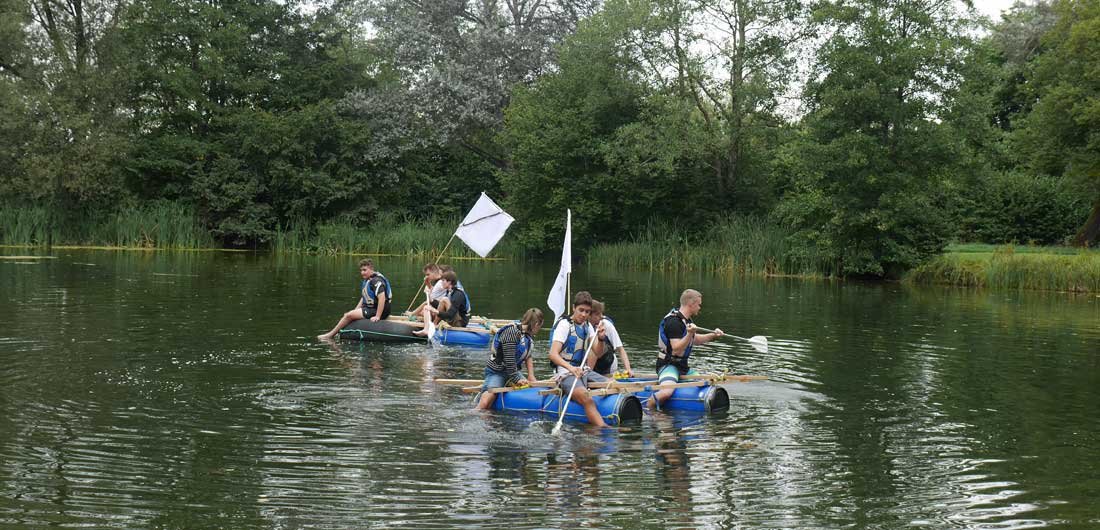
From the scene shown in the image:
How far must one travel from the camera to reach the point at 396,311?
24078 millimetres

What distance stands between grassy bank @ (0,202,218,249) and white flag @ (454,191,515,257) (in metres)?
30.3

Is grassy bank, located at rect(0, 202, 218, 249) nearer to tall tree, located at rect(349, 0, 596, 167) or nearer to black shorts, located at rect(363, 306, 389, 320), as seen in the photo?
tall tree, located at rect(349, 0, 596, 167)

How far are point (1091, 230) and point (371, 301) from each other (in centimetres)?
3330

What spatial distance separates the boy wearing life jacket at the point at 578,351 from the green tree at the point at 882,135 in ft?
80.7

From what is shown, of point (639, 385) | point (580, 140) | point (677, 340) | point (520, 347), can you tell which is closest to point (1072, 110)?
point (580, 140)

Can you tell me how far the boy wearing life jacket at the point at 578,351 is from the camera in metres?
12.1

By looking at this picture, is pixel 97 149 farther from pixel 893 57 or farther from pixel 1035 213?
pixel 1035 213

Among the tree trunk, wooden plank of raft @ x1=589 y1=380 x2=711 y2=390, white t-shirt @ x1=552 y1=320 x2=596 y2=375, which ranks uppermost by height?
the tree trunk

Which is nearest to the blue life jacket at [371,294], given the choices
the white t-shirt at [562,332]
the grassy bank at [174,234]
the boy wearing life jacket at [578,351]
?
the boy wearing life jacket at [578,351]

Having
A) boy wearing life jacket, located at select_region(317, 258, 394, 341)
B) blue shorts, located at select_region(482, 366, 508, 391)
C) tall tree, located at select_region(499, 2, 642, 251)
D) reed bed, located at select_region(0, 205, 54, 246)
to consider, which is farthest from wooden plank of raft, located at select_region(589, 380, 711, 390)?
reed bed, located at select_region(0, 205, 54, 246)

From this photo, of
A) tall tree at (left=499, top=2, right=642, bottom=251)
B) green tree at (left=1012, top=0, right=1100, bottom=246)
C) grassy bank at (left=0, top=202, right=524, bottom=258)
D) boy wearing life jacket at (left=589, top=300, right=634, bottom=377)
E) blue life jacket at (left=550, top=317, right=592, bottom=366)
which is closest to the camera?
boy wearing life jacket at (left=589, top=300, right=634, bottom=377)

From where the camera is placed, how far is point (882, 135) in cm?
3766

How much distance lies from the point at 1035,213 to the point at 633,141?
17.0 metres

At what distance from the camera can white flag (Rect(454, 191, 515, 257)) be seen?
22.5 meters
